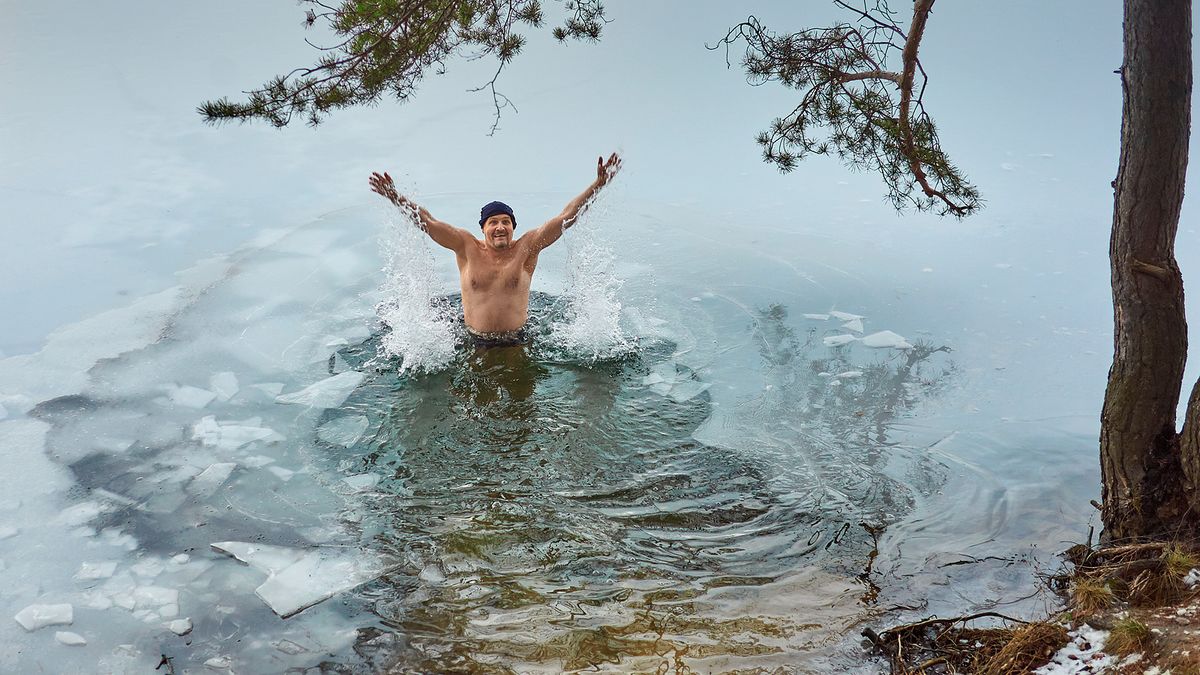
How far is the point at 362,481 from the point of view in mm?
4227

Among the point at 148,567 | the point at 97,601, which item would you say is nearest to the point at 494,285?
the point at 148,567

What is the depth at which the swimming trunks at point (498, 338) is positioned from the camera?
223 inches

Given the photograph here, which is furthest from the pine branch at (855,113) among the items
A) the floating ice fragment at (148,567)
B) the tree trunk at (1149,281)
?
the floating ice fragment at (148,567)

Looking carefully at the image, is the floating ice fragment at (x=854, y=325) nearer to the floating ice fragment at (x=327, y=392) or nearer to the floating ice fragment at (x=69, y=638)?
the floating ice fragment at (x=327, y=392)

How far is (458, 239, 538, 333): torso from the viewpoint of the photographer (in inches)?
224

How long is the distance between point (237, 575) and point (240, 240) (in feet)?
13.4

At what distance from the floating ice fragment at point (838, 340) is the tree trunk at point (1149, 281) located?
2.25 meters

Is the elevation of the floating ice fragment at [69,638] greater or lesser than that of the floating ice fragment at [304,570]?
lesser

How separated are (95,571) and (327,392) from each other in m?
1.63

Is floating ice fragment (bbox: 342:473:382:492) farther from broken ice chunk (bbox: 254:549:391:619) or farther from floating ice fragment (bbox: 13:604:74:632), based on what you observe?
floating ice fragment (bbox: 13:604:74:632)

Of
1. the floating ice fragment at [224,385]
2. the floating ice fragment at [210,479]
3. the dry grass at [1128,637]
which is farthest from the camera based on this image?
the floating ice fragment at [224,385]

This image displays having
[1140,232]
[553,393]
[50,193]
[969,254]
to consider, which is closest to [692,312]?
[553,393]

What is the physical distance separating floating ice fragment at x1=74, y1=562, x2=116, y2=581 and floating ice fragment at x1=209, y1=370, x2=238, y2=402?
4.63 ft

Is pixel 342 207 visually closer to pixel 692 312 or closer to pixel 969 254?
pixel 692 312
